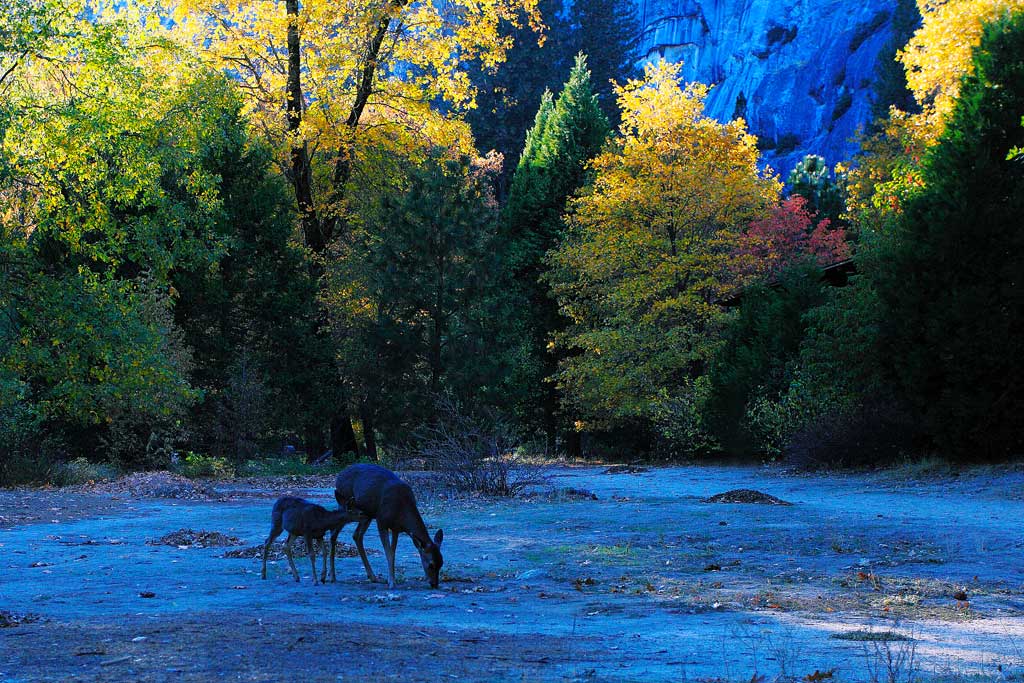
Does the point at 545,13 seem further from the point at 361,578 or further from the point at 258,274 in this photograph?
the point at 361,578

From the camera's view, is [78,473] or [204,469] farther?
[204,469]

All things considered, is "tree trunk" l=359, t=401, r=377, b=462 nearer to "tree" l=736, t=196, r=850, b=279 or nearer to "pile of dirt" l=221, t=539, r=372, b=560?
"tree" l=736, t=196, r=850, b=279

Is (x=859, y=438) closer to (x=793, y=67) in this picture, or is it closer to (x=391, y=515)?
(x=391, y=515)

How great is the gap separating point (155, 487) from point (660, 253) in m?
18.9

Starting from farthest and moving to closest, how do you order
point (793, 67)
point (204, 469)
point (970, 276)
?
point (793, 67), point (204, 469), point (970, 276)

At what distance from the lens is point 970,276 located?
22.3 m

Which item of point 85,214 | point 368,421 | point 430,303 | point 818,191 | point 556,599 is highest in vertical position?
point 818,191

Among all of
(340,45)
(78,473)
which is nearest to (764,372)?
(340,45)

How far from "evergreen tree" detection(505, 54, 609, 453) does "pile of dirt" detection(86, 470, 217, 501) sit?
19.8m

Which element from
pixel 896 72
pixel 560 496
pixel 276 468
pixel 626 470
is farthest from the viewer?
pixel 896 72

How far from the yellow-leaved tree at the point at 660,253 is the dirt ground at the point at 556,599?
56.9 feet

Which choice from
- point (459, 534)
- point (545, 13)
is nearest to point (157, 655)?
point (459, 534)

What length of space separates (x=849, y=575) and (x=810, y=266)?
67.0ft

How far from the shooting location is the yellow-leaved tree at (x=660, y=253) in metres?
35.2
